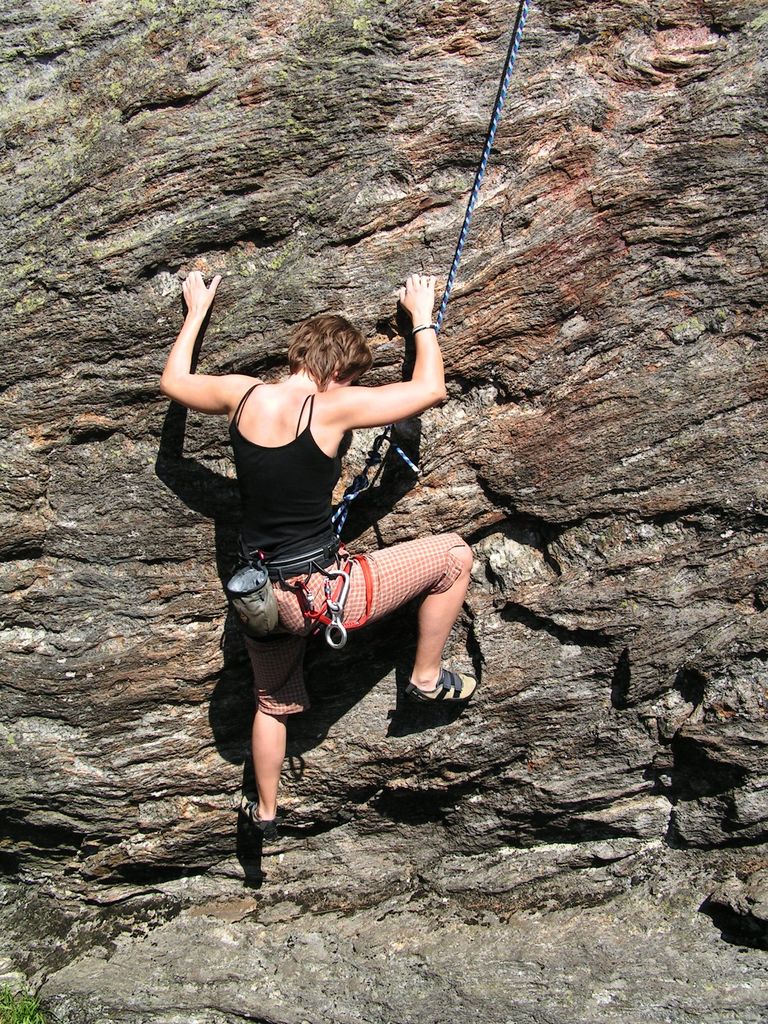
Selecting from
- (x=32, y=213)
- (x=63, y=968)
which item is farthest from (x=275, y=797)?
(x=32, y=213)

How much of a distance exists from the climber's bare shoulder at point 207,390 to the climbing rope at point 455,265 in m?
0.95

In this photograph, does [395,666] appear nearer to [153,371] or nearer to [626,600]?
[626,600]

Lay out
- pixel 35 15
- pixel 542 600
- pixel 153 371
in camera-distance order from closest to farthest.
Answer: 1. pixel 35 15
2. pixel 153 371
3. pixel 542 600

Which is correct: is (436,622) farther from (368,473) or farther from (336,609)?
(368,473)

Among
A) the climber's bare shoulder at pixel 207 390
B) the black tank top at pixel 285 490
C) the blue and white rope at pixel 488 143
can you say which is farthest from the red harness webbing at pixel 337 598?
the blue and white rope at pixel 488 143

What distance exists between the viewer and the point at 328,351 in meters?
5.41

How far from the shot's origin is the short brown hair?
Result: 5398 millimetres

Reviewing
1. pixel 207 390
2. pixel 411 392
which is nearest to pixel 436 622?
pixel 411 392

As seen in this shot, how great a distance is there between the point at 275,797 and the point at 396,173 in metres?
4.20

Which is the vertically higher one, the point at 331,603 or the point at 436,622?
the point at 331,603

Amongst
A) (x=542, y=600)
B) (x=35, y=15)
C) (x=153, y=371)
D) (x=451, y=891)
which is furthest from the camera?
(x=451, y=891)

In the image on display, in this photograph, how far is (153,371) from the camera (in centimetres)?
593

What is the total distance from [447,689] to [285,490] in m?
1.89

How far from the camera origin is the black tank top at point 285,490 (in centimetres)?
533
